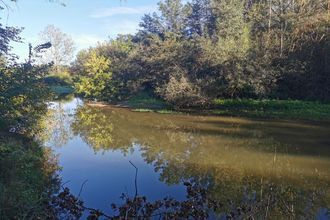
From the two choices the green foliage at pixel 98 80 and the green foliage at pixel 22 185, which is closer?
the green foliage at pixel 22 185

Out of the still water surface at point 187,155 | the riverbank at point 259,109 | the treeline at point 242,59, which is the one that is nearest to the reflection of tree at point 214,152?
the still water surface at point 187,155

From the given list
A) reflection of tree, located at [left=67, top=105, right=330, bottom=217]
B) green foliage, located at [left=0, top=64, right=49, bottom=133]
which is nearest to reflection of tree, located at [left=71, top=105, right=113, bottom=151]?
reflection of tree, located at [left=67, top=105, right=330, bottom=217]

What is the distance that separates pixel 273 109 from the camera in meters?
28.0

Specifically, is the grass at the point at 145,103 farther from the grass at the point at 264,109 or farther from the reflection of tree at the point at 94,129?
the reflection of tree at the point at 94,129

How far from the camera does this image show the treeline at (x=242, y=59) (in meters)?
29.8

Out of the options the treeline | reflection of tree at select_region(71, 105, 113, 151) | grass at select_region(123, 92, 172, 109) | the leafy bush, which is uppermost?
the treeline

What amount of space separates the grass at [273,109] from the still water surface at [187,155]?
8.68 feet

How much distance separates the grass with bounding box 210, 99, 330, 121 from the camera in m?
26.0

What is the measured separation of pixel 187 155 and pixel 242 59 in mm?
16381

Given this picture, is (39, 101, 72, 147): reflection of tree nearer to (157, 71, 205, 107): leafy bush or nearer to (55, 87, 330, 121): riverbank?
(157, 71, 205, 107): leafy bush

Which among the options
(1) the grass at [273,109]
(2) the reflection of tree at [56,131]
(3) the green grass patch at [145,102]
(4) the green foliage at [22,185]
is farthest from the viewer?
(3) the green grass patch at [145,102]

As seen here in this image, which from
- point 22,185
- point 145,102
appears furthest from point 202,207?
point 145,102

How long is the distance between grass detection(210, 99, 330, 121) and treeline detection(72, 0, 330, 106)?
103 centimetres

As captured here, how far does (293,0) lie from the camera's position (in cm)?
3375
